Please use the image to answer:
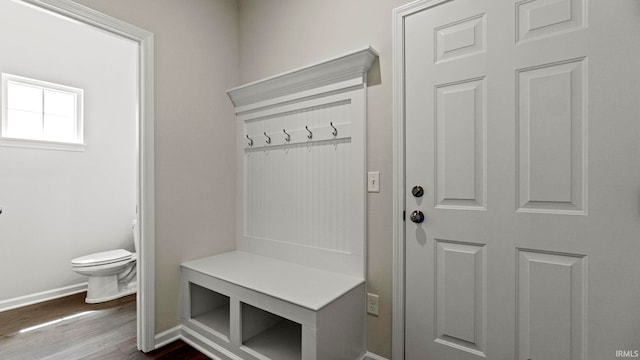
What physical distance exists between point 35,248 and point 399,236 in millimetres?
3257

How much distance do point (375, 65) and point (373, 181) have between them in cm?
69

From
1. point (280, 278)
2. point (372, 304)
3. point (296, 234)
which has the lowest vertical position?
point (372, 304)

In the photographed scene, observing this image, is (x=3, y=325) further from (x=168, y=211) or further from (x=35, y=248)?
(x=168, y=211)

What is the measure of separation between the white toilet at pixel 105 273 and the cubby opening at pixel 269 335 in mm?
1457

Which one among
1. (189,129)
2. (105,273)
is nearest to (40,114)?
(105,273)

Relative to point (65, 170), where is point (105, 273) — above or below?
below

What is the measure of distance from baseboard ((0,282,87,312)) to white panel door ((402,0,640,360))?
10.5 ft

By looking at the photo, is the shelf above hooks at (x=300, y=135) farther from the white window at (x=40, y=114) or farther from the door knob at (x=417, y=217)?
the white window at (x=40, y=114)

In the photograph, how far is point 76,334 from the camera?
2.20 meters

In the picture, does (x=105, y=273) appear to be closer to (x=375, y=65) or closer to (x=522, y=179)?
(x=375, y=65)

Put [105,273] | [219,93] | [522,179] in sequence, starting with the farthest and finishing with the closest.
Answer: [105,273], [219,93], [522,179]

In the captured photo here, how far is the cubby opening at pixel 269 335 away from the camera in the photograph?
1792 mm
